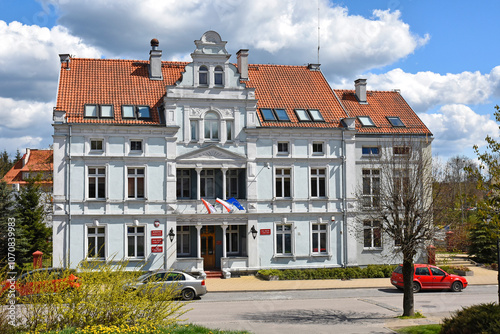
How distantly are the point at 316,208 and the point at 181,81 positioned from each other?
12210 mm

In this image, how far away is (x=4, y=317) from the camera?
1428 cm

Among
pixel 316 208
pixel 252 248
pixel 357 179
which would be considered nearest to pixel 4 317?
pixel 252 248

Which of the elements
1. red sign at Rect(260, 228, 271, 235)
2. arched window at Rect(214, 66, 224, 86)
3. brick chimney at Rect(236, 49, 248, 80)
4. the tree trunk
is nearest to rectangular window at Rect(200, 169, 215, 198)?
red sign at Rect(260, 228, 271, 235)

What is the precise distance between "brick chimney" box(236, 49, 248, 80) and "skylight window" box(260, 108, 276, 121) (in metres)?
3.27

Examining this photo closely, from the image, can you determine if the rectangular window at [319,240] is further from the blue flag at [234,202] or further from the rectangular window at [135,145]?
the rectangular window at [135,145]

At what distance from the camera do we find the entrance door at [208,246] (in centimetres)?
3522

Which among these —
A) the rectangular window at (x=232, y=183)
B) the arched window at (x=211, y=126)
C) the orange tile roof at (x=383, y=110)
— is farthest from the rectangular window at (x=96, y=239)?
the orange tile roof at (x=383, y=110)

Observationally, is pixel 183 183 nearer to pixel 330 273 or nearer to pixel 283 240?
pixel 283 240

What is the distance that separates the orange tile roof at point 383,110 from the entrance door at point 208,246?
12550mm

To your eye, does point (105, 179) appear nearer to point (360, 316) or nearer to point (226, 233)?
point (226, 233)

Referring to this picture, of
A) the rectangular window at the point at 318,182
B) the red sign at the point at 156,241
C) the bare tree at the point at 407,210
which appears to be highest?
the rectangular window at the point at 318,182

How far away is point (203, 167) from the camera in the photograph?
113 feet

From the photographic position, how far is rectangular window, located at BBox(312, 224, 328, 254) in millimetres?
36000

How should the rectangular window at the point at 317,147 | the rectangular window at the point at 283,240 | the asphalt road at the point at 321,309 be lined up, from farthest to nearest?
the rectangular window at the point at 317,147 < the rectangular window at the point at 283,240 < the asphalt road at the point at 321,309
